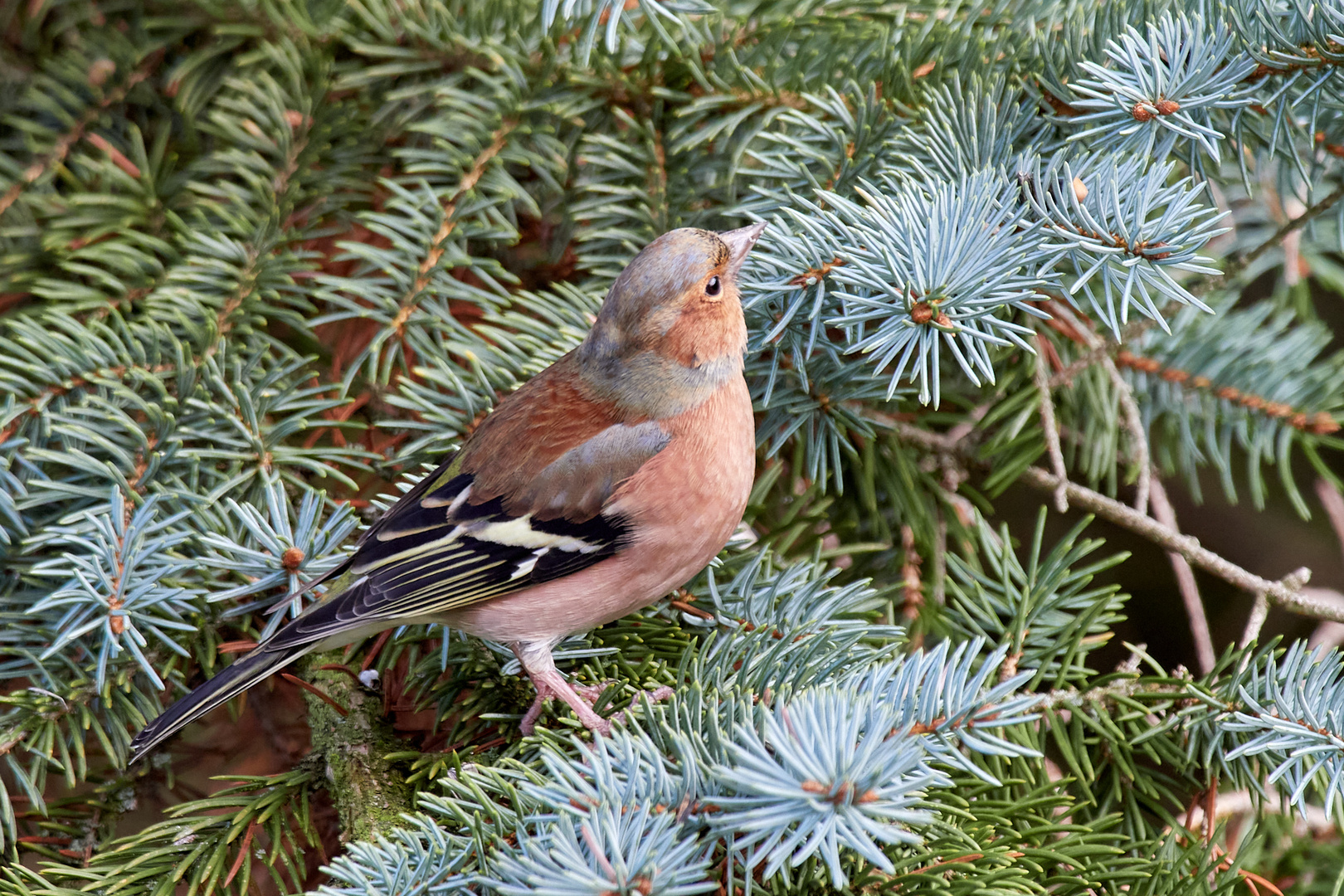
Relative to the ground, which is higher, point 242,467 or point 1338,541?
point 242,467

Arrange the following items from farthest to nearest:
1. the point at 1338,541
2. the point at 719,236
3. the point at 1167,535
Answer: the point at 1338,541 → the point at 719,236 → the point at 1167,535

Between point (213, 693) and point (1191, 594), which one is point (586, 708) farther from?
point (1191, 594)

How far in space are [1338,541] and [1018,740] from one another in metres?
2.12

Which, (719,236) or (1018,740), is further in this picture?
(719,236)

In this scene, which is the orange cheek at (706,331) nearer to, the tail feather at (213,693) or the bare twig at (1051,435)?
the bare twig at (1051,435)

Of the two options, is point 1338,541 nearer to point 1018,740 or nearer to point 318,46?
point 1018,740

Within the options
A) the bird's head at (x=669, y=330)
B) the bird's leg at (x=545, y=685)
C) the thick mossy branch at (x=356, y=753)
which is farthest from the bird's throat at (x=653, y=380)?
the thick mossy branch at (x=356, y=753)

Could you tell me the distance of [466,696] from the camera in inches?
71.2

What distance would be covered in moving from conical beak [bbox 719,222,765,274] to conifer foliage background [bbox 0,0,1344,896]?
6 centimetres

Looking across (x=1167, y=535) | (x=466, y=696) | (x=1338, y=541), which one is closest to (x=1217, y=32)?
(x=1167, y=535)

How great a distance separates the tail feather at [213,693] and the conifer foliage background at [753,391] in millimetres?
85

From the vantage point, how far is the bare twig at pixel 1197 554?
5.25ft

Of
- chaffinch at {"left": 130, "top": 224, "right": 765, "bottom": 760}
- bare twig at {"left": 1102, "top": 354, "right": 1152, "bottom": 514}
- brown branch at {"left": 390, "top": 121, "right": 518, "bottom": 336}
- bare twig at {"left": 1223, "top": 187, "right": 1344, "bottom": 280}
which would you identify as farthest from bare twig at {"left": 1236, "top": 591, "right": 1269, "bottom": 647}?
brown branch at {"left": 390, "top": 121, "right": 518, "bottom": 336}

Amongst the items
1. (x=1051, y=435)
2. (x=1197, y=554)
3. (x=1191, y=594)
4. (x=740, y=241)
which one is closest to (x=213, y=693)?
(x=740, y=241)
